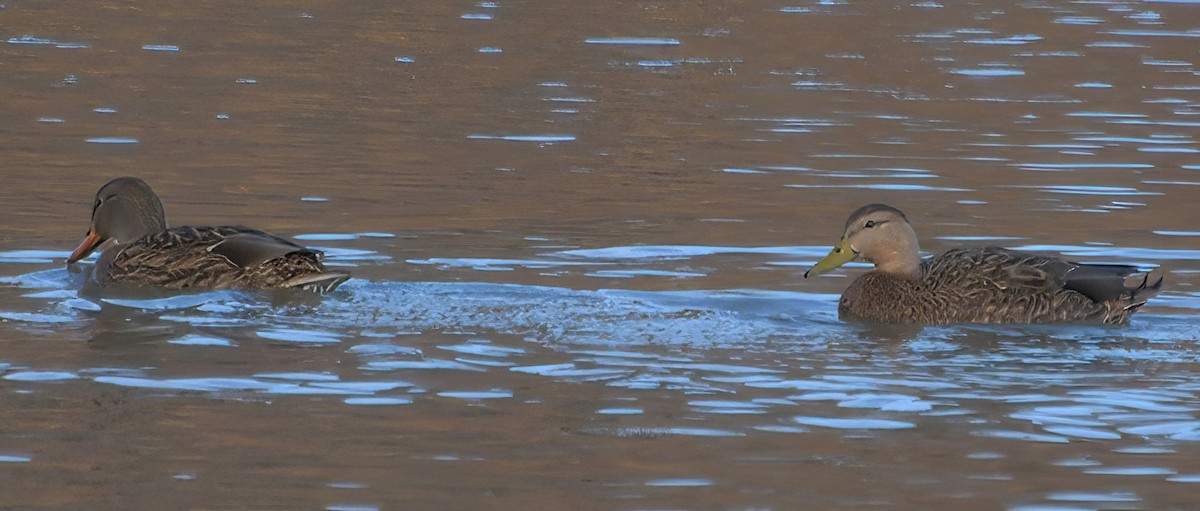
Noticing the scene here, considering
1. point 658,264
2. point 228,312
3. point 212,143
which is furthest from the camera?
point 212,143

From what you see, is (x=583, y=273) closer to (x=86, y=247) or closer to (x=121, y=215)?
(x=121, y=215)

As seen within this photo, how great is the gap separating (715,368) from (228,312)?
276 cm

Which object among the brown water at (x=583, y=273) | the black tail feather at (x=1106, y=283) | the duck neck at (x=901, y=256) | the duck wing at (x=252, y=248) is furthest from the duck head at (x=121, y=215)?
the black tail feather at (x=1106, y=283)

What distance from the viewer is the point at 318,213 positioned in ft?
44.7

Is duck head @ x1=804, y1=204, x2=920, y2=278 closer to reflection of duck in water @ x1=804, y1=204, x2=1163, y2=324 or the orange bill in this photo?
reflection of duck in water @ x1=804, y1=204, x2=1163, y2=324

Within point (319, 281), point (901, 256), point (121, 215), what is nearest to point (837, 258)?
point (901, 256)

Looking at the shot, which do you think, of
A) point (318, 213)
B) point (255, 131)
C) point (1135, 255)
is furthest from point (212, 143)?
point (1135, 255)

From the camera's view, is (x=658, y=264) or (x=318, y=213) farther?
(x=318, y=213)

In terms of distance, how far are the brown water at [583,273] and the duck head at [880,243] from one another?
30 centimetres

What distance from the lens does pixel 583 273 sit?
11500 mm

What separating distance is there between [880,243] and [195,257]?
3758 millimetres

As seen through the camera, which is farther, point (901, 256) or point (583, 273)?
point (583, 273)

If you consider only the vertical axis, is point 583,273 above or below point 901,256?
below

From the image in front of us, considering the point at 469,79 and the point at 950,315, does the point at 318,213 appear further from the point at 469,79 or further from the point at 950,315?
the point at 469,79
